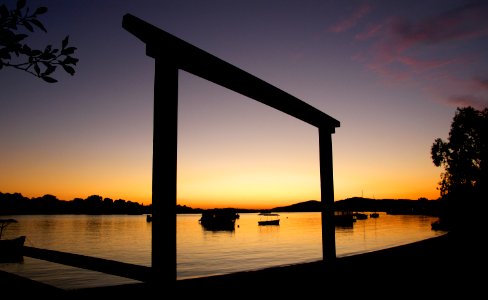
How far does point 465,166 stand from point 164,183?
1629 inches

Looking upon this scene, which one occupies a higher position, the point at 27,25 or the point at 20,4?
the point at 20,4

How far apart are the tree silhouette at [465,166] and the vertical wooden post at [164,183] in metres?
37.7

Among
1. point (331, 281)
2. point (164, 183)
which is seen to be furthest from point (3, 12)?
point (331, 281)

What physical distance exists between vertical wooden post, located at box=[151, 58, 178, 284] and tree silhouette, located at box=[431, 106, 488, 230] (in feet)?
124

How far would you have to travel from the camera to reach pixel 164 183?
9.80ft

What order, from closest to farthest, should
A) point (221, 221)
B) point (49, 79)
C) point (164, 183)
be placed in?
1. point (49, 79)
2. point (164, 183)
3. point (221, 221)

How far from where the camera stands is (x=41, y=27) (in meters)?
Result: 2.21

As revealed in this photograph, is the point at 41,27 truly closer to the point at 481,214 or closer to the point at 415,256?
the point at 415,256

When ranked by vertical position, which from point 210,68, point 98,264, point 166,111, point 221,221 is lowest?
point 221,221

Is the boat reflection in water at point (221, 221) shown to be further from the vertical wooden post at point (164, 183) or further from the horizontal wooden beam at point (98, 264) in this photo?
the vertical wooden post at point (164, 183)

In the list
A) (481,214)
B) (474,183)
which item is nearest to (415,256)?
(481,214)

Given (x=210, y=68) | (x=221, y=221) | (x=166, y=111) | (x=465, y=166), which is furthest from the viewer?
(x=221, y=221)

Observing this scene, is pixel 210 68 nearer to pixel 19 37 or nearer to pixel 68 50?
pixel 68 50

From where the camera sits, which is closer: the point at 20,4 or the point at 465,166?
the point at 20,4
